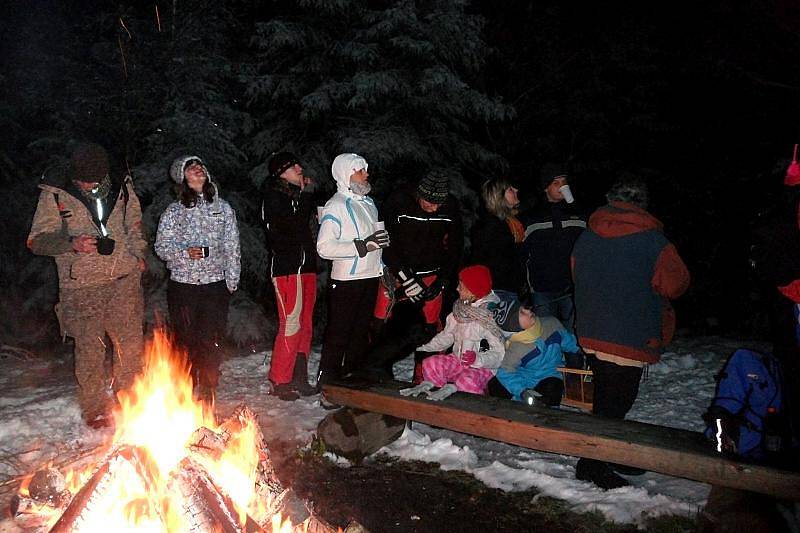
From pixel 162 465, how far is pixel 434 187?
3.55 meters

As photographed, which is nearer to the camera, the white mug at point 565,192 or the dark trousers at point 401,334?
the white mug at point 565,192

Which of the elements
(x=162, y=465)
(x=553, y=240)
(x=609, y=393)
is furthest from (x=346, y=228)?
(x=162, y=465)

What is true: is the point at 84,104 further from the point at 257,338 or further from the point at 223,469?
the point at 223,469

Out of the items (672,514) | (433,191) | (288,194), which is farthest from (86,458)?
(672,514)

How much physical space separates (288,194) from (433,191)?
1.43 metres

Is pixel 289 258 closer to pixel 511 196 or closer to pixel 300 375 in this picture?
pixel 300 375

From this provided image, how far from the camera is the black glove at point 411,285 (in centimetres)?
595

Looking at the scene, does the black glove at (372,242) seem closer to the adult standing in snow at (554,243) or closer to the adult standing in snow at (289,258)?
the adult standing in snow at (289,258)

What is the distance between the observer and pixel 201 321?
5.65 m

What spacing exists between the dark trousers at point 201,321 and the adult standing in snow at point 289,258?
0.56 meters

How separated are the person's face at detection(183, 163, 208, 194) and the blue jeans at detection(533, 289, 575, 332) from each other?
345cm

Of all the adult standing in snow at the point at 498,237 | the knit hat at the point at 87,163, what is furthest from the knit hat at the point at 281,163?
the adult standing in snow at the point at 498,237

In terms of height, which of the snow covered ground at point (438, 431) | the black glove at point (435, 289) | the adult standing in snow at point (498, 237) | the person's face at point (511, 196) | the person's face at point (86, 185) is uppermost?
the person's face at point (86, 185)

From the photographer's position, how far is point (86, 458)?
434 cm
